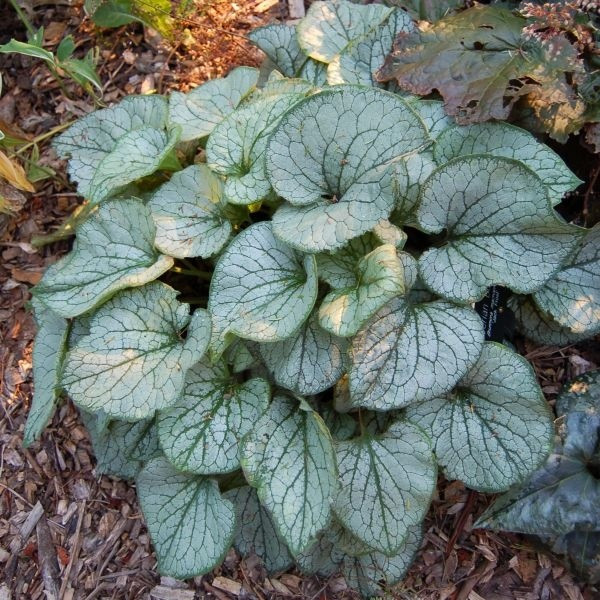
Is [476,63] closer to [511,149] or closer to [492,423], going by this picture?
[511,149]

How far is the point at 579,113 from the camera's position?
209cm

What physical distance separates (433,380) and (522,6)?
1268mm

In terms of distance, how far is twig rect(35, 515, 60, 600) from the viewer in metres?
2.25

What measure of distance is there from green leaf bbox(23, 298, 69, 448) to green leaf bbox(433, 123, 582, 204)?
130cm

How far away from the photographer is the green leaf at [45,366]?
2127 mm

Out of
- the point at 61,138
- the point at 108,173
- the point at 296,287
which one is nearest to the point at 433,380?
the point at 296,287

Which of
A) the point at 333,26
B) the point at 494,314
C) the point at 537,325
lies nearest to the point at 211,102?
the point at 333,26

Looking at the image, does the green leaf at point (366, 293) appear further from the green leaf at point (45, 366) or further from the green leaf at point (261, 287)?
the green leaf at point (45, 366)

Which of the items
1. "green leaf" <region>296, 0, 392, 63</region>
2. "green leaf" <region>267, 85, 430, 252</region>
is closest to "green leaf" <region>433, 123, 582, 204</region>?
"green leaf" <region>267, 85, 430, 252</region>

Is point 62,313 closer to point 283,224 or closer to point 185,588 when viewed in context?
point 283,224

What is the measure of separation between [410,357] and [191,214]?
80 centimetres

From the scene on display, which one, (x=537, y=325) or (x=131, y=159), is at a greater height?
(x=131, y=159)

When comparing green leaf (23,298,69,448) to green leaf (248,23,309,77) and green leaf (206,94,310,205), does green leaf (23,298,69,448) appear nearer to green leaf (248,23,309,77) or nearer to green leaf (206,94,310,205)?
green leaf (206,94,310,205)

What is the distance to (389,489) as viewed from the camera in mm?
1925
